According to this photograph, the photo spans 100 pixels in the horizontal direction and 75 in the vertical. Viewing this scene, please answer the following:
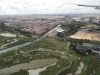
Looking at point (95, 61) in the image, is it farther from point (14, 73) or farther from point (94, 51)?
point (14, 73)

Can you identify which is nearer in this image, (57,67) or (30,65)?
(57,67)

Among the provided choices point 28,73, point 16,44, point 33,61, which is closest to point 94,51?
point 33,61

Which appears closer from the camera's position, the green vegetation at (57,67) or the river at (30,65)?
the green vegetation at (57,67)

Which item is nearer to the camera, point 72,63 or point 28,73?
point 28,73

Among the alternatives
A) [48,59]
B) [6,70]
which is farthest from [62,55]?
[6,70]

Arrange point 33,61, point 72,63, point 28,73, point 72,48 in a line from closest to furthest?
point 28,73 < point 72,63 < point 33,61 < point 72,48

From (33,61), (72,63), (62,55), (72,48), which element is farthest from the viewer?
(72,48)

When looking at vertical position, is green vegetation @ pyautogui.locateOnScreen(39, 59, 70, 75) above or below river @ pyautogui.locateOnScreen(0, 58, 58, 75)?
above

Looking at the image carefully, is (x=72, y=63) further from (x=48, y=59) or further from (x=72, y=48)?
(x=72, y=48)

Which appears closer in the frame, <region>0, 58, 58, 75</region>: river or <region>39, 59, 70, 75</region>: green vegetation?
<region>39, 59, 70, 75</region>: green vegetation

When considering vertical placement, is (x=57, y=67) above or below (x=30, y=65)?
above

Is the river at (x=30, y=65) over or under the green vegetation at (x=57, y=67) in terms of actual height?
under
